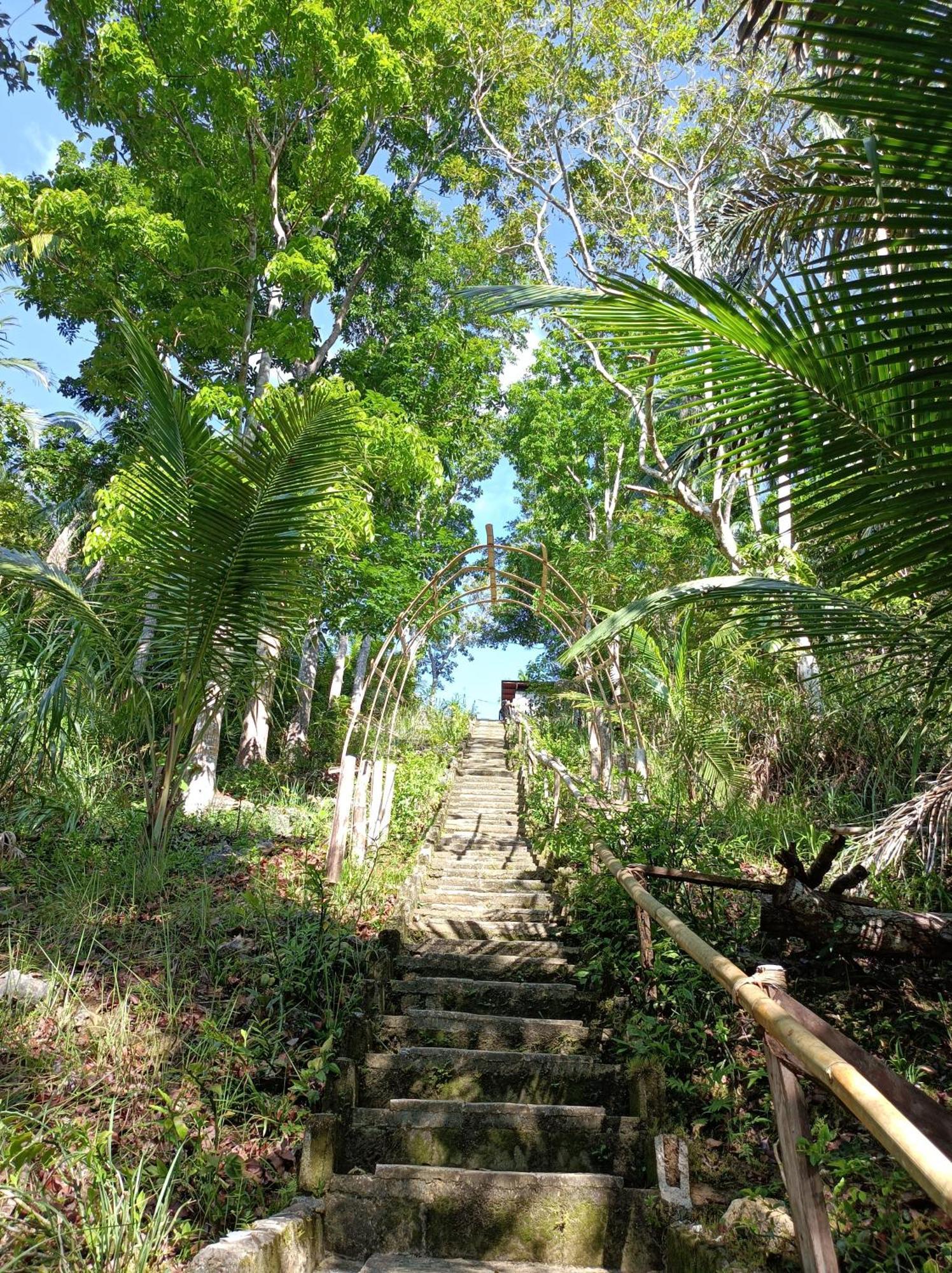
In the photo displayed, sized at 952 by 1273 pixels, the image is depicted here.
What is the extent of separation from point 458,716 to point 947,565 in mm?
15239

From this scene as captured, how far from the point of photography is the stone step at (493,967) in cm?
519

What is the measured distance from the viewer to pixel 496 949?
562 centimetres

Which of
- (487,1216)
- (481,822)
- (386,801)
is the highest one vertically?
(386,801)

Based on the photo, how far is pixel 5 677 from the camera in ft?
17.9

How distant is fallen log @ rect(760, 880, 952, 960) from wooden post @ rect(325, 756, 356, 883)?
9.76 feet

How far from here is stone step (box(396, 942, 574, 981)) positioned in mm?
5188

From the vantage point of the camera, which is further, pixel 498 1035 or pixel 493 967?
pixel 493 967

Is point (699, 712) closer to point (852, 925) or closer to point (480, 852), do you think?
point (480, 852)

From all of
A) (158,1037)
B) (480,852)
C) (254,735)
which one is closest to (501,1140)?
(158,1037)

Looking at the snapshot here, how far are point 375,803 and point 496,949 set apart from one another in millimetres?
2020

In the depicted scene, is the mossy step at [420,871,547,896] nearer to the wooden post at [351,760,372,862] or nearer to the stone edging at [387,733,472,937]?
the stone edging at [387,733,472,937]

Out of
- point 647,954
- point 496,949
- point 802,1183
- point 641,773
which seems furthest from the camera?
point 641,773

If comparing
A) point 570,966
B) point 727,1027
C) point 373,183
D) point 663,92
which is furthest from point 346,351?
point 727,1027

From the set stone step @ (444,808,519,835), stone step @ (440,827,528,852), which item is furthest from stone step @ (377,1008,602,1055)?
stone step @ (444,808,519,835)
